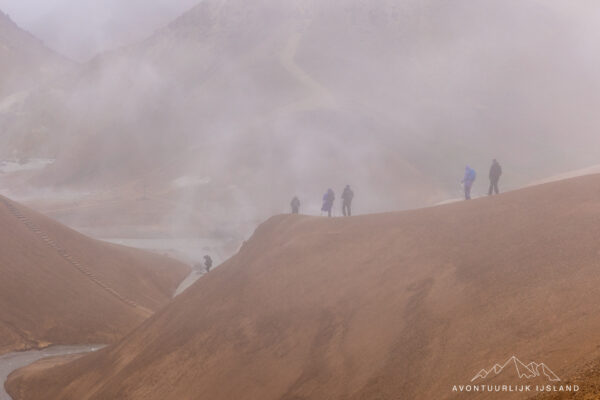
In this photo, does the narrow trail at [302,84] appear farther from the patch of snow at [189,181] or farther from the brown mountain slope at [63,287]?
the brown mountain slope at [63,287]

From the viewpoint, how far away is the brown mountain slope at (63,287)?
839 inches

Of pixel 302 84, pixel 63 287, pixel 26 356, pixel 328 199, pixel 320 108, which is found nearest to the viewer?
pixel 26 356

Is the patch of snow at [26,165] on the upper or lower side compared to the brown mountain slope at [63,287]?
upper

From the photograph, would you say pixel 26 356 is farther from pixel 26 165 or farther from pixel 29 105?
pixel 29 105

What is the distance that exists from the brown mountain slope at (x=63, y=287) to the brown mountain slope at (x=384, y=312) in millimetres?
5536

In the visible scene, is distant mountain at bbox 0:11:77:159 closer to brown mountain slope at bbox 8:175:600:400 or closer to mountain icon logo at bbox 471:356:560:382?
brown mountain slope at bbox 8:175:600:400

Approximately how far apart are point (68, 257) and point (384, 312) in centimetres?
2018

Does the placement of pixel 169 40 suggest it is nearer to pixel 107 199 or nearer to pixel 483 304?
pixel 107 199

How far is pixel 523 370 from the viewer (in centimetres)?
670

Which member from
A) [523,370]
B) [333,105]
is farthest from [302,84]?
[523,370]

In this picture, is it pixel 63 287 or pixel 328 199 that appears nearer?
pixel 328 199

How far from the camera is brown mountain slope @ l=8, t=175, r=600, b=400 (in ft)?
25.7

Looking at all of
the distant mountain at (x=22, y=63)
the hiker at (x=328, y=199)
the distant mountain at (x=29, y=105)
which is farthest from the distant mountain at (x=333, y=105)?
the hiker at (x=328, y=199)

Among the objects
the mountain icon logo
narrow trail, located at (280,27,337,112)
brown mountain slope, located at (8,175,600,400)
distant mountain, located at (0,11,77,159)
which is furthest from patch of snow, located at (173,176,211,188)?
the mountain icon logo
